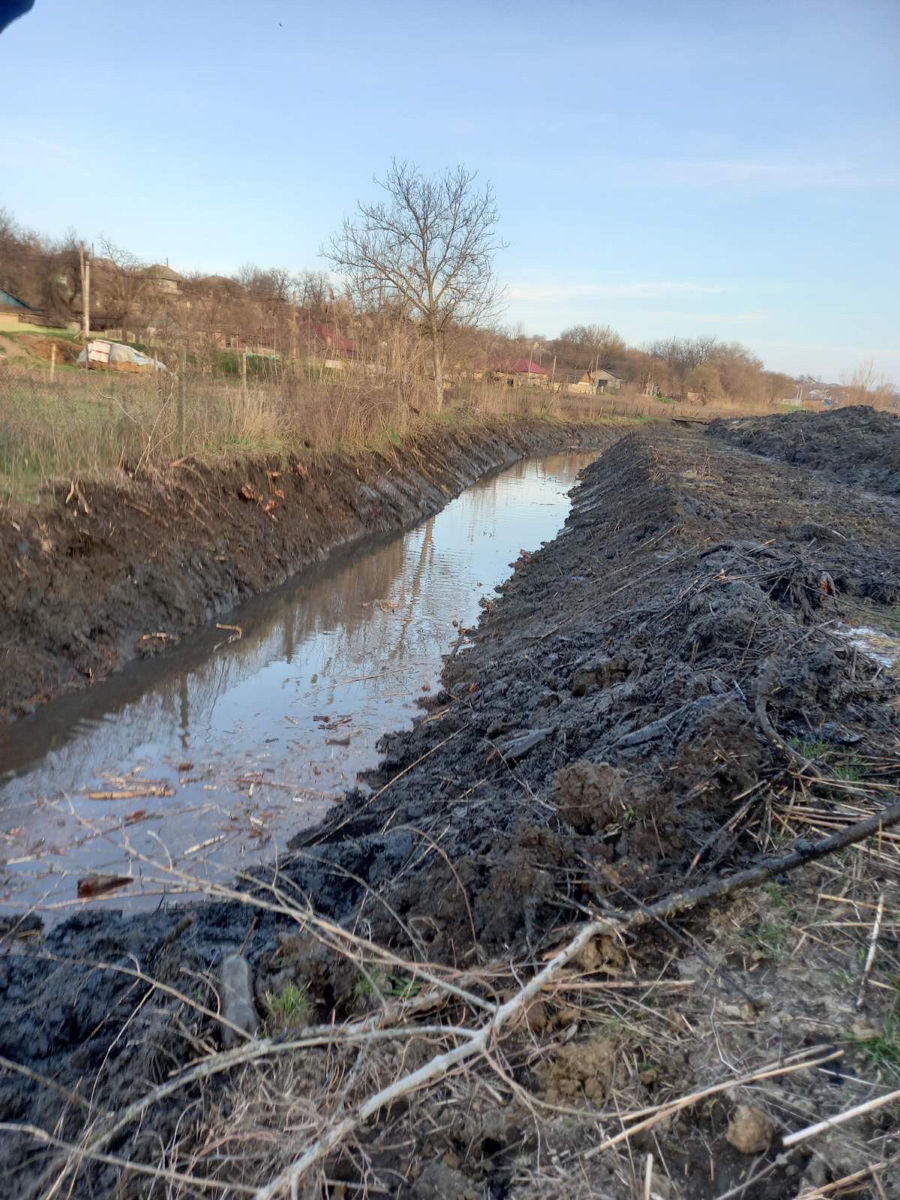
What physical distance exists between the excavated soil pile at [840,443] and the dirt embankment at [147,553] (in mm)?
11174

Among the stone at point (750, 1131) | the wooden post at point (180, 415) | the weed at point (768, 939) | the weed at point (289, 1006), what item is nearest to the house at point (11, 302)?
the wooden post at point (180, 415)

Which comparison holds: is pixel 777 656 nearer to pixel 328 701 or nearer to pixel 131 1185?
pixel 131 1185

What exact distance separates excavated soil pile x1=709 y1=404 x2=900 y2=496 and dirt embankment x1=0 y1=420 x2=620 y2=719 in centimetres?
1117

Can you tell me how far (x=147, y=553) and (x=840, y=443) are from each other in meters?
20.3

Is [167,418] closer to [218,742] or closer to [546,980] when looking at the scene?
[218,742]

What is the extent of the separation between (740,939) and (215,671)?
243 inches

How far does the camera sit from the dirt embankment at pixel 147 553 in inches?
263

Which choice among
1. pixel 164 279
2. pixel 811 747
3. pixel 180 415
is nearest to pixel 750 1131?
pixel 811 747

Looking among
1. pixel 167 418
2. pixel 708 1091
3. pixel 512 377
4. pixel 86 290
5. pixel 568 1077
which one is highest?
pixel 86 290

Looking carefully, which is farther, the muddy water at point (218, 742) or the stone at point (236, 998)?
the muddy water at point (218, 742)

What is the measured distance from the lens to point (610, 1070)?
1956 mm

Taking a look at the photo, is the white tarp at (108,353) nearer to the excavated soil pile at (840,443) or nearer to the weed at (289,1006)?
the excavated soil pile at (840,443)

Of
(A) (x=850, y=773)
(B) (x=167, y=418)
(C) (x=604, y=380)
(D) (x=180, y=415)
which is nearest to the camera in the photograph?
(A) (x=850, y=773)

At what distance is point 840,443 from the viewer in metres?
22.3
